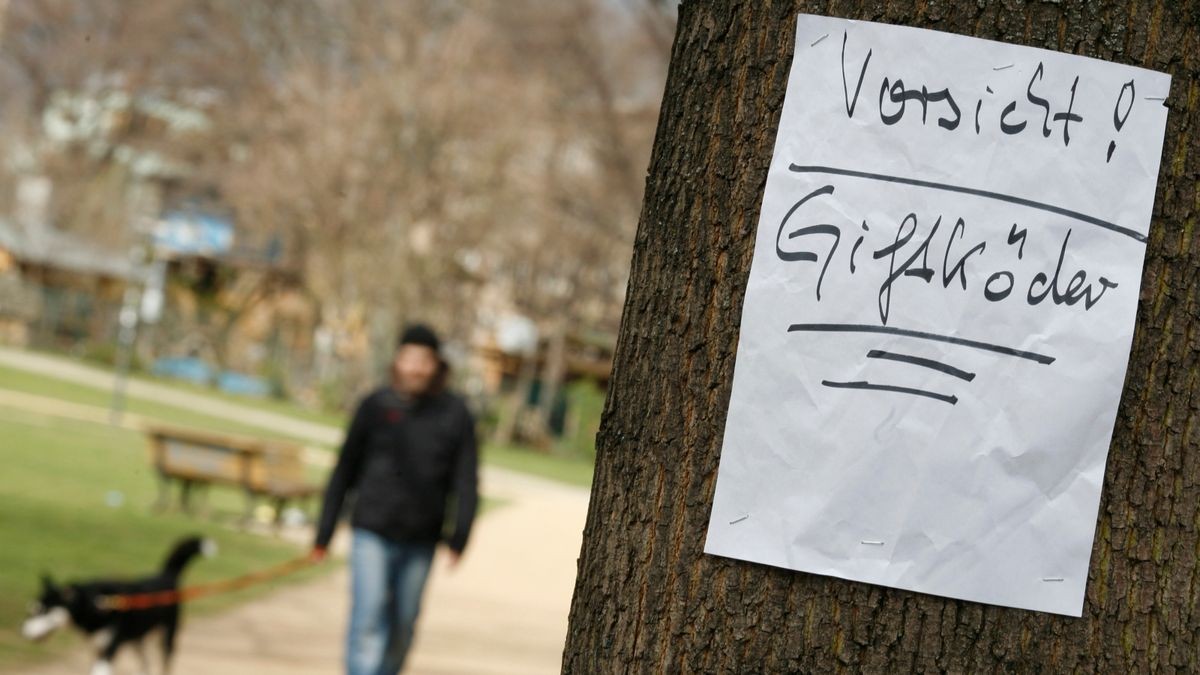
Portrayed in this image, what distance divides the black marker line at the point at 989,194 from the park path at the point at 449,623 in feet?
23.7

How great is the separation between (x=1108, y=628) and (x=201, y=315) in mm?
57078

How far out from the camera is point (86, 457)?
2078 cm

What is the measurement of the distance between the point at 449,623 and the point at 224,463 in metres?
4.54

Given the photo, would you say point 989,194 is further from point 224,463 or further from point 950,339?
point 224,463

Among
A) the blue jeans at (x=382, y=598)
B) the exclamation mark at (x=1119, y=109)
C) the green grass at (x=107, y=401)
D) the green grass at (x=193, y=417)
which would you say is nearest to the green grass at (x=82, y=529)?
the blue jeans at (x=382, y=598)

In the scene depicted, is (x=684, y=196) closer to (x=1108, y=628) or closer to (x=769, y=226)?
(x=769, y=226)

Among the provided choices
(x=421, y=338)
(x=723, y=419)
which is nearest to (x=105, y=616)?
(x=421, y=338)

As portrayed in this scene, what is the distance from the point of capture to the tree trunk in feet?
6.98

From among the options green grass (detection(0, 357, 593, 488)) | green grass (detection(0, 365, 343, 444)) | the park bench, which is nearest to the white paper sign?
the park bench

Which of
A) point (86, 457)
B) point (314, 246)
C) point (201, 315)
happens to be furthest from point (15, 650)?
point (201, 315)

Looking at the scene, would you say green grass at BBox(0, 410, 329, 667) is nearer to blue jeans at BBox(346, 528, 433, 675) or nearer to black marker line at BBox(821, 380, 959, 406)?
blue jeans at BBox(346, 528, 433, 675)

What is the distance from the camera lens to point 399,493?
7.18 m

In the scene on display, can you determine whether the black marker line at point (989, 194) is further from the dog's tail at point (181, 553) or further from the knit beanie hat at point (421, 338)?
the dog's tail at point (181, 553)

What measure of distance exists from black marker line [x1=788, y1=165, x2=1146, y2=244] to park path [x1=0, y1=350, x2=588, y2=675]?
723 cm
